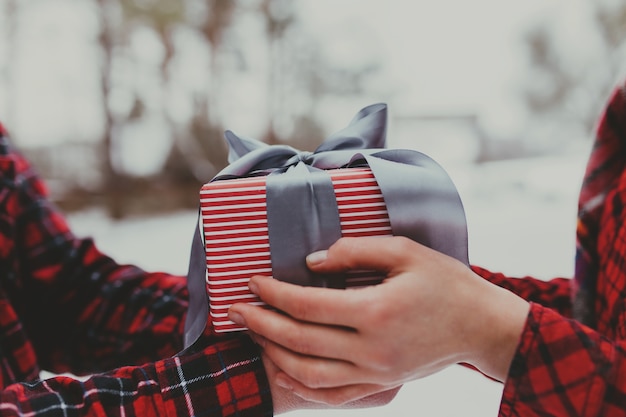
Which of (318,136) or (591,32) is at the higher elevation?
(591,32)

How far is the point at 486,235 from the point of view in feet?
4.42

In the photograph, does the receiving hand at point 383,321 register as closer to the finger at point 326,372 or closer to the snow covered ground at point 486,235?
the finger at point 326,372

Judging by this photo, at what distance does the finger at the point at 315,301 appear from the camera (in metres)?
0.26

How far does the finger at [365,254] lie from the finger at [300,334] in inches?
1.3

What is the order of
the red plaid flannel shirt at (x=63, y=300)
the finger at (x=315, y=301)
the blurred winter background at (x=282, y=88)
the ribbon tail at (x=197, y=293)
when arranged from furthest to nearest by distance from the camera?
the blurred winter background at (x=282, y=88)
the red plaid flannel shirt at (x=63, y=300)
the ribbon tail at (x=197, y=293)
the finger at (x=315, y=301)

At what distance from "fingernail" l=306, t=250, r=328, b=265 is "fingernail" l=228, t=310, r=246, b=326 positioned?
2.0 inches

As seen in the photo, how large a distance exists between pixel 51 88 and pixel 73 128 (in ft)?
0.80

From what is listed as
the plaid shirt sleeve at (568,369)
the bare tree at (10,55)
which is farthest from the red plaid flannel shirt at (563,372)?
the bare tree at (10,55)

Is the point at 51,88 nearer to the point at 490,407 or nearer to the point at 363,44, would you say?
the point at 363,44

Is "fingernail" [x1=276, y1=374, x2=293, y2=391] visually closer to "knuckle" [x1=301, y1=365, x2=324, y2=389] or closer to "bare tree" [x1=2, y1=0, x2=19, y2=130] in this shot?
"knuckle" [x1=301, y1=365, x2=324, y2=389]

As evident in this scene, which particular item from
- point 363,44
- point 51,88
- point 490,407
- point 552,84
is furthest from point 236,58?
point 490,407

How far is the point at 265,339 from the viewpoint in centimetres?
31

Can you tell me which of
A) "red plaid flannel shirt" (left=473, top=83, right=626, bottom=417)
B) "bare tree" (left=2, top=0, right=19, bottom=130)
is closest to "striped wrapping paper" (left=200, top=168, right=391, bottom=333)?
"red plaid flannel shirt" (left=473, top=83, right=626, bottom=417)

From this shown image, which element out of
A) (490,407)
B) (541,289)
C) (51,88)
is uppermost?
(51,88)
